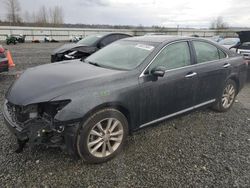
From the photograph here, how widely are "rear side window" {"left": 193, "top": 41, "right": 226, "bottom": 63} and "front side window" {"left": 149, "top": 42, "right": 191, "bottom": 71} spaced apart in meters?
0.27

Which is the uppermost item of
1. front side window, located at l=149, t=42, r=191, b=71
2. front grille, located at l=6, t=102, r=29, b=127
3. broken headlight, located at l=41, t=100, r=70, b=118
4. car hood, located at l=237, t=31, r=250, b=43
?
car hood, located at l=237, t=31, r=250, b=43

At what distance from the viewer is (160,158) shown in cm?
288

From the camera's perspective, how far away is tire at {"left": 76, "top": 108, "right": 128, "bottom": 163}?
99.0 inches

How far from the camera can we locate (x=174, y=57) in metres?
3.41

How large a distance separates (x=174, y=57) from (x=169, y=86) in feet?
1.77

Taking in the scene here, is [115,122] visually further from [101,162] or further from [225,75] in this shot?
[225,75]

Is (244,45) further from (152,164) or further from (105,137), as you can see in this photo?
(105,137)

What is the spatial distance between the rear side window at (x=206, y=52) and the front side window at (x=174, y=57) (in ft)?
0.89

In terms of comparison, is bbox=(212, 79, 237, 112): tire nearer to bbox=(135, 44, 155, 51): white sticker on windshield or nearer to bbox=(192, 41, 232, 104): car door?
bbox=(192, 41, 232, 104): car door

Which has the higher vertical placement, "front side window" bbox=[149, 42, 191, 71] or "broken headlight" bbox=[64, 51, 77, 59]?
"front side window" bbox=[149, 42, 191, 71]

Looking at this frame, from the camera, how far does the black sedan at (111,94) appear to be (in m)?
2.39

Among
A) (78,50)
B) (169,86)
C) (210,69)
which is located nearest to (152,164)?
(169,86)

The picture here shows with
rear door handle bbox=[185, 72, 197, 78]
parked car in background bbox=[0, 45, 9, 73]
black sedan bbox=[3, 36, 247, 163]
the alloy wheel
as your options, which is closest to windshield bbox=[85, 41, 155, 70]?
black sedan bbox=[3, 36, 247, 163]

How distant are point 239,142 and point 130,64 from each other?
214 centimetres
